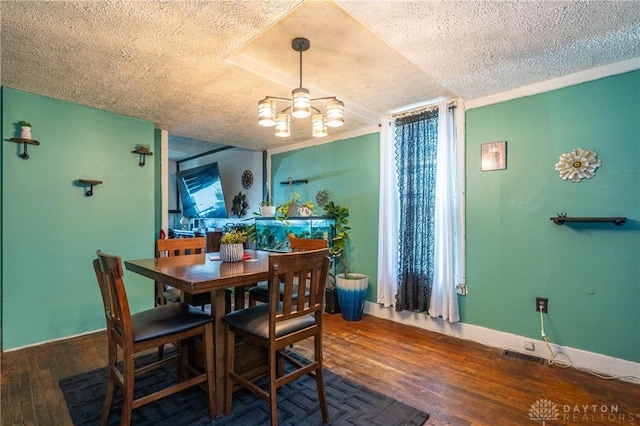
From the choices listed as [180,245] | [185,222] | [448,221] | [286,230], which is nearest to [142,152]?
[180,245]

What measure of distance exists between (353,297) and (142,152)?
9.39 ft

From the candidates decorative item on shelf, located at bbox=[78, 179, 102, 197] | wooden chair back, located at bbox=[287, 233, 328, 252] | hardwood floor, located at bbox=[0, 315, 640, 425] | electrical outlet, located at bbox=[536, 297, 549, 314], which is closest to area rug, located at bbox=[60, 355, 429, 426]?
hardwood floor, located at bbox=[0, 315, 640, 425]

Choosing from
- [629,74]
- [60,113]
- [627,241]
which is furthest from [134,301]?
[629,74]

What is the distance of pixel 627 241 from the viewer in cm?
227

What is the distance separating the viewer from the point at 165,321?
1757mm

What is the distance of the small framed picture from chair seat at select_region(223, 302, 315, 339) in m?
2.21

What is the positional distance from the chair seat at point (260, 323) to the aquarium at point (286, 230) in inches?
82.5

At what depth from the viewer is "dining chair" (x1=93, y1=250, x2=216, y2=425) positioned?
5.01 ft

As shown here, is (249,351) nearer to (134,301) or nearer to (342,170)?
(134,301)

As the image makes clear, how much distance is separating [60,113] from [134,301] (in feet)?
6.69

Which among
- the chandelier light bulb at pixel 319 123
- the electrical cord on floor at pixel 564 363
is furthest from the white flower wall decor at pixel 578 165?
the chandelier light bulb at pixel 319 123

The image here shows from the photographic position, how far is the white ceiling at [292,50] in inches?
66.9

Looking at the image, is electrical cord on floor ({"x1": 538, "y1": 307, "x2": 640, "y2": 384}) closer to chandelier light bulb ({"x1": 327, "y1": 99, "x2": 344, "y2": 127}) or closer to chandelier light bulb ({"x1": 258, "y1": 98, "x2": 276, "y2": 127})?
chandelier light bulb ({"x1": 327, "y1": 99, "x2": 344, "y2": 127})

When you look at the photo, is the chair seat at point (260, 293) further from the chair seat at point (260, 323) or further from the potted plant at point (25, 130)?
the potted plant at point (25, 130)
